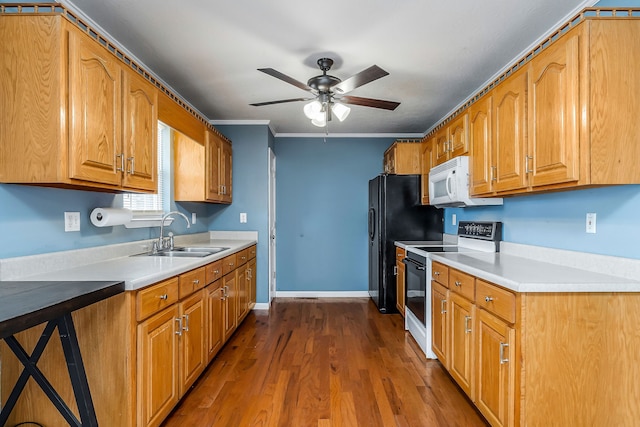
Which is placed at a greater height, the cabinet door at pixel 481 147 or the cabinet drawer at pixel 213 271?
the cabinet door at pixel 481 147

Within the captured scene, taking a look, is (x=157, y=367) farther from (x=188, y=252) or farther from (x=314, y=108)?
(x=314, y=108)

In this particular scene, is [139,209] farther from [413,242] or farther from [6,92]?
[413,242]

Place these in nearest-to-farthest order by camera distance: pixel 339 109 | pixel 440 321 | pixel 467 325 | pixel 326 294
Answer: pixel 467 325
pixel 440 321
pixel 339 109
pixel 326 294

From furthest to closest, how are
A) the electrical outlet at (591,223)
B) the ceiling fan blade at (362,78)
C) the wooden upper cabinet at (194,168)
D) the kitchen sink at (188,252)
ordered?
the wooden upper cabinet at (194,168), the kitchen sink at (188,252), the ceiling fan blade at (362,78), the electrical outlet at (591,223)

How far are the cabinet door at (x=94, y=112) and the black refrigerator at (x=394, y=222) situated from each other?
2.83 meters

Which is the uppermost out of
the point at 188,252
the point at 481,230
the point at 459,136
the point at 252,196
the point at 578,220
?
the point at 459,136

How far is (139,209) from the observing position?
8.93 ft

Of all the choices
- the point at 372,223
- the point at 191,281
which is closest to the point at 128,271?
the point at 191,281

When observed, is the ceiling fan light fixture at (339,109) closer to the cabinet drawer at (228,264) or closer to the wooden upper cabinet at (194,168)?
the wooden upper cabinet at (194,168)

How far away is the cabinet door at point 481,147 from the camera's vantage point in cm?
240

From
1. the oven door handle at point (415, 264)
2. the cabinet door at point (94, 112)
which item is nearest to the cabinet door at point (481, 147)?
the oven door handle at point (415, 264)

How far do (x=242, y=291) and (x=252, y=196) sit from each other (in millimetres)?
1258

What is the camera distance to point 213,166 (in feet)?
11.3

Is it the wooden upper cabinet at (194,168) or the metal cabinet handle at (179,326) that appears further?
the wooden upper cabinet at (194,168)
